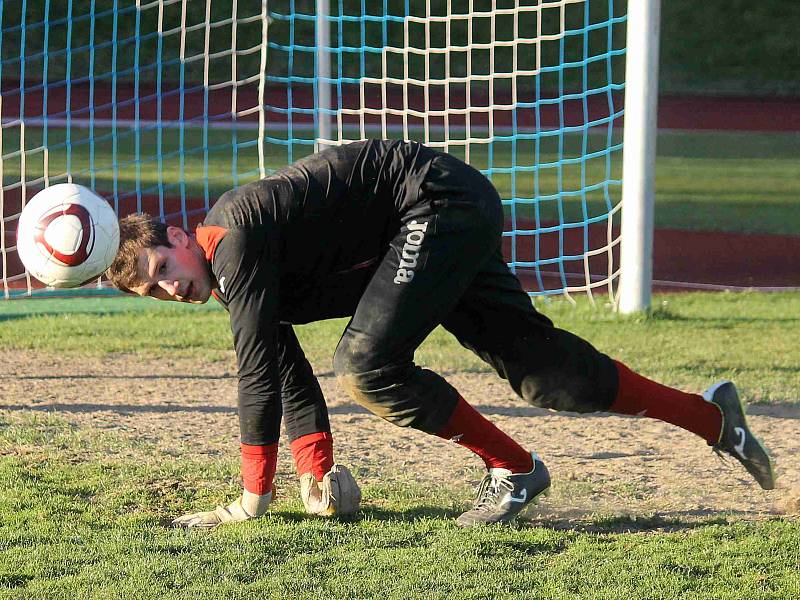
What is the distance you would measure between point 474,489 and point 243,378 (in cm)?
130

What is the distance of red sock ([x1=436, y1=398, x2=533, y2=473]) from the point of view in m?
4.36

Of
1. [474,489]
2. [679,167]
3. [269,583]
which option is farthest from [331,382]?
[679,167]

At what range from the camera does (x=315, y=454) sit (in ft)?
14.9

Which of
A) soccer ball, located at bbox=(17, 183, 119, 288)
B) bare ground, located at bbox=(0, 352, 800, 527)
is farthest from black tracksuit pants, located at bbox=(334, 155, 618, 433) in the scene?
soccer ball, located at bbox=(17, 183, 119, 288)

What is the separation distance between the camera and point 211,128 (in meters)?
19.9

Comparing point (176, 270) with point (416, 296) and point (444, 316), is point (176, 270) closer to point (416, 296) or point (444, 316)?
point (416, 296)

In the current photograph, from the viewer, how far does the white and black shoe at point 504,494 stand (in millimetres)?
4398

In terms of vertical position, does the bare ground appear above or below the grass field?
below

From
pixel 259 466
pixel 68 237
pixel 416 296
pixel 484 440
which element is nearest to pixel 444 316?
pixel 416 296

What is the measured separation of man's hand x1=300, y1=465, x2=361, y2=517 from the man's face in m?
0.91

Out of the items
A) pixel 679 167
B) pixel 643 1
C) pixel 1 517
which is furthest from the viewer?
pixel 679 167

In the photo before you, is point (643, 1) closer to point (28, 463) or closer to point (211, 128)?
point (28, 463)

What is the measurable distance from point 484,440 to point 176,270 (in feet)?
4.26

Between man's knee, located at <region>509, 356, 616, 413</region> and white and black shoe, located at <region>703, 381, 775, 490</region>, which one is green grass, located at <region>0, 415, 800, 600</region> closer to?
white and black shoe, located at <region>703, 381, 775, 490</region>
